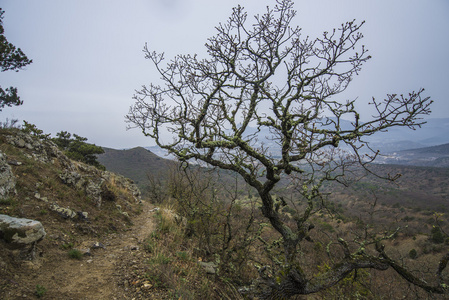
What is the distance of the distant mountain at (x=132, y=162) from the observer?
46.4 m

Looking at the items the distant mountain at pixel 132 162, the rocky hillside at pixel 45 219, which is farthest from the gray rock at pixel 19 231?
the distant mountain at pixel 132 162

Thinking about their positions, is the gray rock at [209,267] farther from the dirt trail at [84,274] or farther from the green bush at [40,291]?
the green bush at [40,291]

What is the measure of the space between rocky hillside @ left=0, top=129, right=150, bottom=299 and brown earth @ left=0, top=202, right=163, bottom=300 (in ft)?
0.05

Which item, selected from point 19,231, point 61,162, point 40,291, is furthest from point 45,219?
point 61,162

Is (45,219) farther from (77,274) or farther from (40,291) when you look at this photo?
(40,291)

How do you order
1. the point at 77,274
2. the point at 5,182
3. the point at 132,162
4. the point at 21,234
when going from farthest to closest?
the point at 132,162
the point at 5,182
the point at 77,274
the point at 21,234

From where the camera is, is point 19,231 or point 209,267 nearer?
point 19,231

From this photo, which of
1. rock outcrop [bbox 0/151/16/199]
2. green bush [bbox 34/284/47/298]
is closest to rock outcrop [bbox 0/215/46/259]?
green bush [bbox 34/284/47/298]

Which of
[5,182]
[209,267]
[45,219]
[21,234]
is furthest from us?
[45,219]

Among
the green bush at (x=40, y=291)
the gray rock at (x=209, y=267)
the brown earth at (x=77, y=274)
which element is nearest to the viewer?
the green bush at (x=40, y=291)

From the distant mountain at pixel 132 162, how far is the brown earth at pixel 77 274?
40496 mm

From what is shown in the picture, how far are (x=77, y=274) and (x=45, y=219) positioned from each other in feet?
7.82

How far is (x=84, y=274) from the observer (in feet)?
13.3

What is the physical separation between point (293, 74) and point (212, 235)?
5.14m
